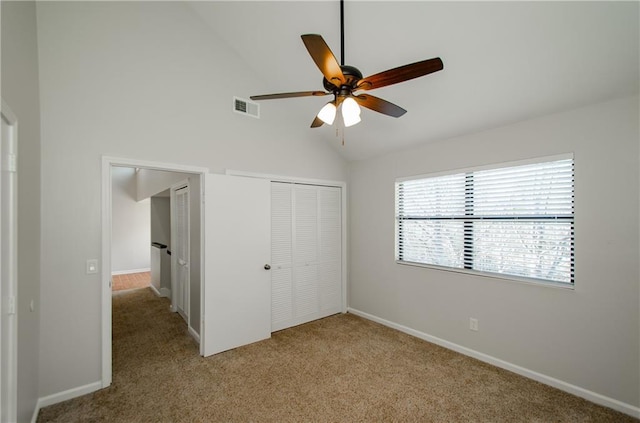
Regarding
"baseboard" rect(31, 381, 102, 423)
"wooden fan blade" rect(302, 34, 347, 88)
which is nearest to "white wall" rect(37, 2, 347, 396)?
"baseboard" rect(31, 381, 102, 423)

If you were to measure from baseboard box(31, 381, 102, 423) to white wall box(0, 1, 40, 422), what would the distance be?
12 centimetres

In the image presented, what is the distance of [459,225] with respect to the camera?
10.8ft

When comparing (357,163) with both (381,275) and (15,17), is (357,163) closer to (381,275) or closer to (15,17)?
(381,275)

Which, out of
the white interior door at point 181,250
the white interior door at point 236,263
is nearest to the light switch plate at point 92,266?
the white interior door at point 236,263

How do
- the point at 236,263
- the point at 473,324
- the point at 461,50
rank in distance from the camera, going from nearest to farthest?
the point at 461,50
the point at 473,324
the point at 236,263

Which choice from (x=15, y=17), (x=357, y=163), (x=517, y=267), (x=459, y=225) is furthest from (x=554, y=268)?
(x=15, y=17)

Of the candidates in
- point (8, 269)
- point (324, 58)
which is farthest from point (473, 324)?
point (8, 269)

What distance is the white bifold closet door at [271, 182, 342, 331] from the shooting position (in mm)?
3832

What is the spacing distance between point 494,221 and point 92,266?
12.8 feet

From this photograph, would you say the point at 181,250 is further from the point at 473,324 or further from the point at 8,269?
the point at 473,324

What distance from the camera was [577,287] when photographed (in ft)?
8.04

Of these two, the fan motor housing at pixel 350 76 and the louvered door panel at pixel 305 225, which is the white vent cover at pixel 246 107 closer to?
the louvered door panel at pixel 305 225

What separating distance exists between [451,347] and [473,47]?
10.0 feet

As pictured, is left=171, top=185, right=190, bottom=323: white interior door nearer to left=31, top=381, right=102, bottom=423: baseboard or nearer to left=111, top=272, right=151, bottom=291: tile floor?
left=31, top=381, right=102, bottom=423: baseboard
